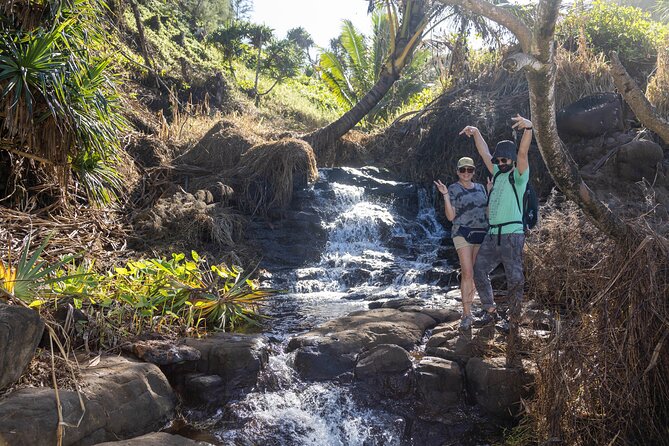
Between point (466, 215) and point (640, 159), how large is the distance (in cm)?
596

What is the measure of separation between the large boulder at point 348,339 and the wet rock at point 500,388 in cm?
101

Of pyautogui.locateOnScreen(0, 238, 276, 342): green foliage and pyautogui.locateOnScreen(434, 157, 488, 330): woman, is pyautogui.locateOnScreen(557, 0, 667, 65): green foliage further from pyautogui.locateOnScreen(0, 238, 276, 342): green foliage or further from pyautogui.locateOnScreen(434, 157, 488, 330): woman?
pyautogui.locateOnScreen(0, 238, 276, 342): green foliage

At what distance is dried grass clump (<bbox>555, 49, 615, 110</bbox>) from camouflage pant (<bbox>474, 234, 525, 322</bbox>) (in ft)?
25.6

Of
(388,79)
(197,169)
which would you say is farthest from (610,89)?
(197,169)

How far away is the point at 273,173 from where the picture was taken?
11.6m

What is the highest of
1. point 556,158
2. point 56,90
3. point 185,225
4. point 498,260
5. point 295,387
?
point 56,90

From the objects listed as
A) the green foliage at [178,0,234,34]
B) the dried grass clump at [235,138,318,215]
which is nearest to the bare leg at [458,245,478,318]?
the dried grass clump at [235,138,318,215]

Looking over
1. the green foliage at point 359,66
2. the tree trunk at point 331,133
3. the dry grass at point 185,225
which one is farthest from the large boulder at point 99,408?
the green foliage at point 359,66

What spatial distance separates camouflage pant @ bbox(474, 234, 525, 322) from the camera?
16.1 ft

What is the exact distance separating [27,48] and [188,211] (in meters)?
3.79

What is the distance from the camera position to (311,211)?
1119cm

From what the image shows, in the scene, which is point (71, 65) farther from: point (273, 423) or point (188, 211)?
point (273, 423)

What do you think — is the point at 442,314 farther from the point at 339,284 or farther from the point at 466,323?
the point at 339,284

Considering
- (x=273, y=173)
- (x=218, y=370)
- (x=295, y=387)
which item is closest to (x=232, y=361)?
(x=218, y=370)
